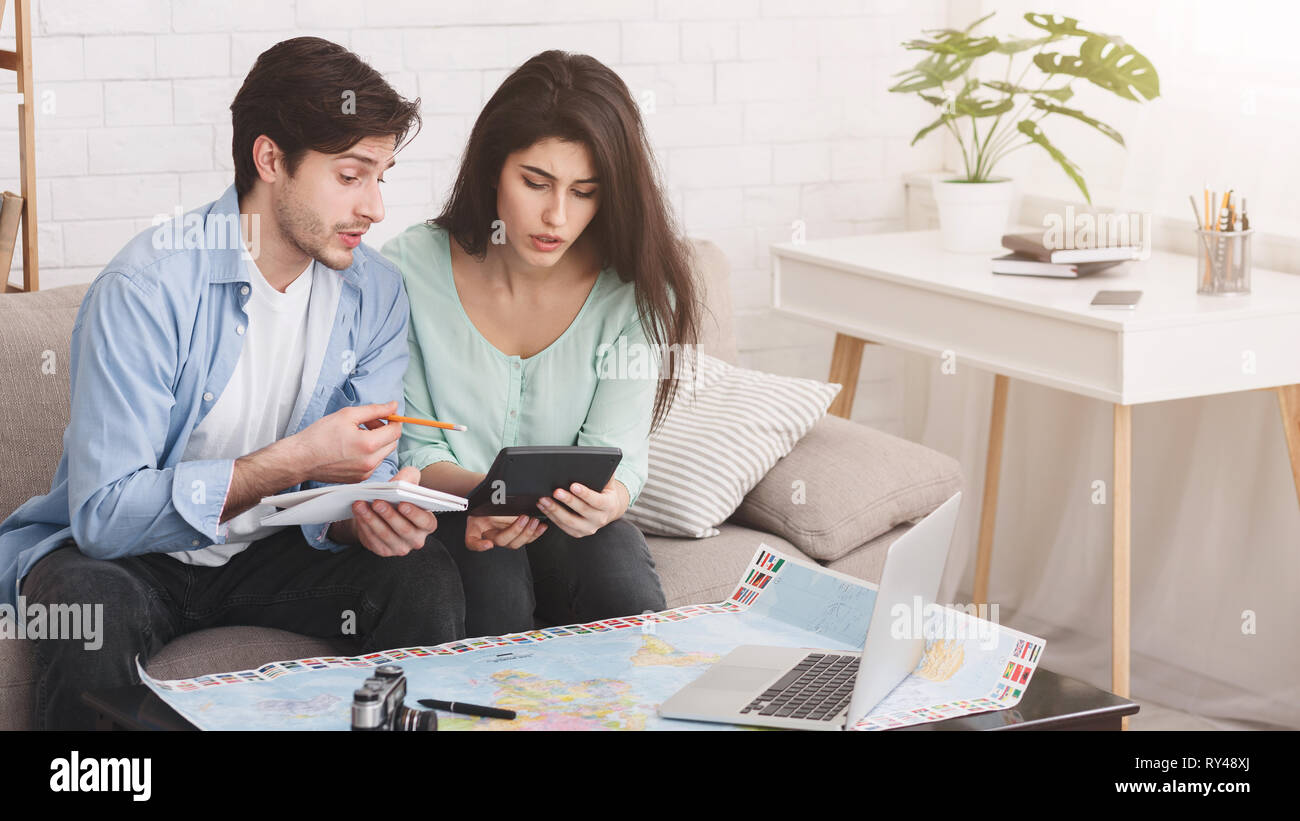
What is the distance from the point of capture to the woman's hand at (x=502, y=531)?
1.87 metres

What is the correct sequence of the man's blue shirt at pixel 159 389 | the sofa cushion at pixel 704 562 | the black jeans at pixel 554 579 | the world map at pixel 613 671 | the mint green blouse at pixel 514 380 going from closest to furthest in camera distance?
the world map at pixel 613 671
the man's blue shirt at pixel 159 389
the black jeans at pixel 554 579
the mint green blouse at pixel 514 380
the sofa cushion at pixel 704 562

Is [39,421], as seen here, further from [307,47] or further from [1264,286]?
[1264,286]

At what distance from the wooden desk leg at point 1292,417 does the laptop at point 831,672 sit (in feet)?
3.50

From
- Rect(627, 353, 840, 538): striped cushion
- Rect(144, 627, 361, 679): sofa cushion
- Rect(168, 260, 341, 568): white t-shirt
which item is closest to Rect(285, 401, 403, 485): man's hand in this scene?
Rect(168, 260, 341, 568): white t-shirt

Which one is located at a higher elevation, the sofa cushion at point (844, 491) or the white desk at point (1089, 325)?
the white desk at point (1089, 325)

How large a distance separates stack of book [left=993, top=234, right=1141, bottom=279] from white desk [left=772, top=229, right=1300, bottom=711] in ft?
0.09

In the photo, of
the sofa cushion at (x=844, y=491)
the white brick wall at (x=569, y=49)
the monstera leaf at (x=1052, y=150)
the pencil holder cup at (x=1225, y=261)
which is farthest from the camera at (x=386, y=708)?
the monstera leaf at (x=1052, y=150)

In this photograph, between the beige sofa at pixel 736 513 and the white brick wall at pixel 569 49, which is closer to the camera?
the beige sofa at pixel 736 513

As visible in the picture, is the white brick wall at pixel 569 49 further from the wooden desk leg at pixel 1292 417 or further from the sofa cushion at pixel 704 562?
the wooden desk leg at pixel 1292 417

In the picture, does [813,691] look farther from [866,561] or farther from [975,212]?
[975,212]

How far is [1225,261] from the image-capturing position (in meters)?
2.36
